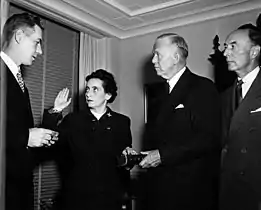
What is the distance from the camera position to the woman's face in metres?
2.28

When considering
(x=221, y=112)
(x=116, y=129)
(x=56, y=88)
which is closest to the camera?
(x=221, y=112)

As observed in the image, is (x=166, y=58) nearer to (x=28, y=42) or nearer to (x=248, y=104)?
(x=248, y=104)

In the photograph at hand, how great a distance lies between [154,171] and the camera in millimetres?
1771

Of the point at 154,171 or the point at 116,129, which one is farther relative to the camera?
the point at 116,129

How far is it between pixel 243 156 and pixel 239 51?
575mm

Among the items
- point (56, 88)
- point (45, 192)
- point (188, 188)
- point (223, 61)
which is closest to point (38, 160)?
point (45, 192)

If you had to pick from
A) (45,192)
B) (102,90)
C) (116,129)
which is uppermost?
(102,90)

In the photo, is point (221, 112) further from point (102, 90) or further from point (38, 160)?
point (38, 160)

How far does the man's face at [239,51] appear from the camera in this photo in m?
1.80

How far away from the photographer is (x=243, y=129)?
5.56ft

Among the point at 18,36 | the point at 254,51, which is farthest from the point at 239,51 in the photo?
the point at 18,36

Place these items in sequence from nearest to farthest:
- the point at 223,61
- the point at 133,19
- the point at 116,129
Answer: the point at 116,129
the point at 223,61
the point at 133,19

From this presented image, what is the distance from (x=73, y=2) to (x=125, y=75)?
1099 millimetres

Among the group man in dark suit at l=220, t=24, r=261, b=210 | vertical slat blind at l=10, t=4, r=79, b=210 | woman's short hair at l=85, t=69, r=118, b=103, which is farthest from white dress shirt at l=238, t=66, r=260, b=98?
vertical slat blind at l=10, t=4, r=79, b=210
